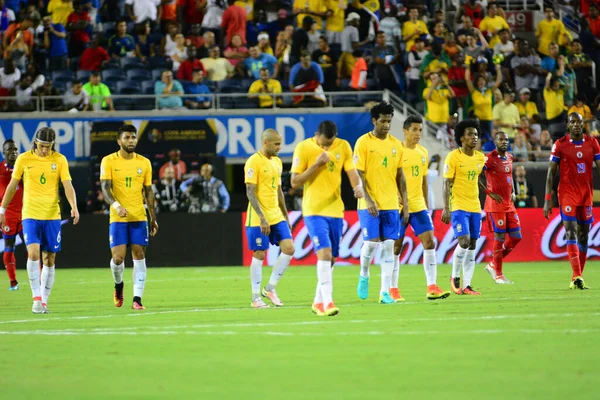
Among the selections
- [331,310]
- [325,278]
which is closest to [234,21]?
[325,278]

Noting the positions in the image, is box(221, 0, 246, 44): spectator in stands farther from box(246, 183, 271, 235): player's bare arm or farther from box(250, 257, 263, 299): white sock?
box(246, 183, 271, 235): player's bare arm

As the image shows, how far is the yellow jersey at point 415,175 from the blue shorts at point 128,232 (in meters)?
3.58

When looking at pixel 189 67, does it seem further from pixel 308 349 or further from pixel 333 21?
pixel 308 349

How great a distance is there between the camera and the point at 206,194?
25.8m

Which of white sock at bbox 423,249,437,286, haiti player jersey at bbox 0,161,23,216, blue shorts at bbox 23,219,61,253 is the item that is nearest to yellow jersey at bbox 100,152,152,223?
blue shorts at bbox 23,219,61,253

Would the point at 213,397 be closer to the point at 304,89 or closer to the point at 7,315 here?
the point at 7,315

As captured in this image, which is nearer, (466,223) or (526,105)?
(466,223)

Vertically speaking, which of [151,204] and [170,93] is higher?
[170,93]

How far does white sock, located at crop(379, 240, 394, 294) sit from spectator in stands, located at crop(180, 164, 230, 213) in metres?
12.3

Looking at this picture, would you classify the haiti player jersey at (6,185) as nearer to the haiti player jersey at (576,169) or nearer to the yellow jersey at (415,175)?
the yellow jersey at (415,175)

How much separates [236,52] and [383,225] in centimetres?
1547

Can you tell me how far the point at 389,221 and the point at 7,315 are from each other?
4.92 metres

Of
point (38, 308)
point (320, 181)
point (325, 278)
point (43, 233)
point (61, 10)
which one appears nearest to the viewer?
point (325, 278)

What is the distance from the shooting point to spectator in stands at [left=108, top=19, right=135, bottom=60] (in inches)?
1120
